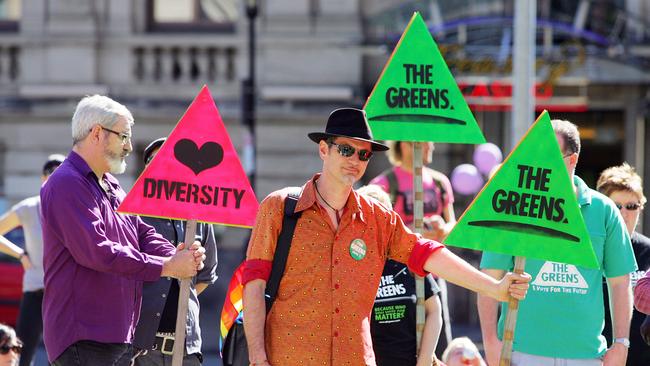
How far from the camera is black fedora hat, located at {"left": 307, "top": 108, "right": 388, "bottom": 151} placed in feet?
15.6

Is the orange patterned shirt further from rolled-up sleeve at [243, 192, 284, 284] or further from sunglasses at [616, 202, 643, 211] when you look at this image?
sunglasses at [616, 202, 643, 211]

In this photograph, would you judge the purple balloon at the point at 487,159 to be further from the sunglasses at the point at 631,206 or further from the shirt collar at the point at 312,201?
the shirt collar at the point at 312,201

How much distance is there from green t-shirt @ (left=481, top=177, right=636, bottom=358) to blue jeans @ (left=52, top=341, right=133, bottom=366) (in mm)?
1762

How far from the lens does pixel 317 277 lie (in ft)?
15.4

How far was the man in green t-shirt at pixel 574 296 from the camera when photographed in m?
5.54

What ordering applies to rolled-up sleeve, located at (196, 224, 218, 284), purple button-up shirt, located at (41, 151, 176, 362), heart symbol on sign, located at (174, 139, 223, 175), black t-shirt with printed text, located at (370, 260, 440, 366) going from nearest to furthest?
purple button-up shirt, located at (41, 151, 176, 362), heart symbol on sign, located at (174, 139, 223, 175), black t-shirt with printed text, located at (370, 260, 440, 366), rolled-up sleeve, located at (196, 224, 218, 284)

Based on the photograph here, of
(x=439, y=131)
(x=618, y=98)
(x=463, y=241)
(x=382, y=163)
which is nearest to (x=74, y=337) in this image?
(x=463, y=241)

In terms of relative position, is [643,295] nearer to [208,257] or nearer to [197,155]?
[197,155]

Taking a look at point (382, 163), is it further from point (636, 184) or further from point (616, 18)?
point (636, 184)

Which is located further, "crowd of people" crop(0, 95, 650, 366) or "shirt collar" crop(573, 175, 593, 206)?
"shirt collar" crop(573, 175, 593, 206)

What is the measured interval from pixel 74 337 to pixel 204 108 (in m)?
1.13

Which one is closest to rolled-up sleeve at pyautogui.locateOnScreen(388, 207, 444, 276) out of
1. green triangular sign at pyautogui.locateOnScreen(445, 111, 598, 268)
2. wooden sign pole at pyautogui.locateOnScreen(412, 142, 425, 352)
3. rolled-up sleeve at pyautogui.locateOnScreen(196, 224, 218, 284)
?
green triangular sign at pyautogui.locateOnScreen(445, 111, 598, 268)

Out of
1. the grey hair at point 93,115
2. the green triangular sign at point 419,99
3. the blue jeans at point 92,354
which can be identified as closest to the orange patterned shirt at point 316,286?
the blue jeans at point 92,354

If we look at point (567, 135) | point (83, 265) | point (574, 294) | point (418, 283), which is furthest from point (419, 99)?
point (83, 265)
